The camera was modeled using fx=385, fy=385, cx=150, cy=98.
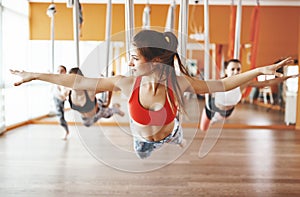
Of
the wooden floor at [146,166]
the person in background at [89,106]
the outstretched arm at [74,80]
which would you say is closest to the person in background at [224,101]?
the wooden floor at [146,166]

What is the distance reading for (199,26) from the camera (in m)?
6.08

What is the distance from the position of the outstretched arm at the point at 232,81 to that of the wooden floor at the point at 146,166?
70 centimetres

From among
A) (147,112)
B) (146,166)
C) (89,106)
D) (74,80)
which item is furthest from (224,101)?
(74,80)

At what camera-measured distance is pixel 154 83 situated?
1.73 metres

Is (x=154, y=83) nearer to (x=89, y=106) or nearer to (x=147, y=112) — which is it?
(x=147, y=112)

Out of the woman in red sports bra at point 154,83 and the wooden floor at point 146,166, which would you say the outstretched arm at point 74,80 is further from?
the wooden floor at point 146,166

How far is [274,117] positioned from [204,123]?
3378 millimetres

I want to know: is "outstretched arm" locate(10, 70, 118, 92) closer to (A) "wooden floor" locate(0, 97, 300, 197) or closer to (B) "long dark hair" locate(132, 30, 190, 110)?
(B) "long dark hair" locate(132, 30, 190, 110)

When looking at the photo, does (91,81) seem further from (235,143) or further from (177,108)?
(235,143)

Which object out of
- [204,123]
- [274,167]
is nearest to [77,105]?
[204,123]

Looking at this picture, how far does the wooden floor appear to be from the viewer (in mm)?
2717

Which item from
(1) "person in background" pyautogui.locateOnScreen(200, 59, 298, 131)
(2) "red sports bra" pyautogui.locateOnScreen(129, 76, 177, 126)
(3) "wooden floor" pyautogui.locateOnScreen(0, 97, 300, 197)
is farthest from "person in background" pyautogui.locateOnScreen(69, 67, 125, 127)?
(2) "red sports bra" pyautogui.locateOnScreen(129, 76, 177, 126)

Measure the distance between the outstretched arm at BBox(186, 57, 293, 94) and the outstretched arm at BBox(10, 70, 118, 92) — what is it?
1.22 ft

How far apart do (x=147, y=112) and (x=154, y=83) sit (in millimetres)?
137
